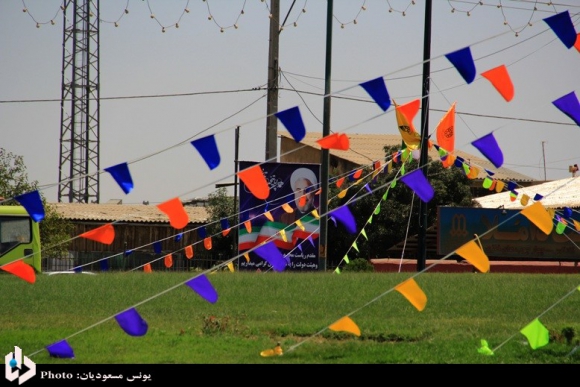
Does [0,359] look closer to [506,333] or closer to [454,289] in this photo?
[506,333]

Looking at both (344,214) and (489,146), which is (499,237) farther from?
(489,146)

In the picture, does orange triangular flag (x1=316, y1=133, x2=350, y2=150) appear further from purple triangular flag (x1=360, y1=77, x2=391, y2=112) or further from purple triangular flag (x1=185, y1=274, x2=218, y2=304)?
purple triangular flag (x1=185, y1=274, x2=218, y2=304)

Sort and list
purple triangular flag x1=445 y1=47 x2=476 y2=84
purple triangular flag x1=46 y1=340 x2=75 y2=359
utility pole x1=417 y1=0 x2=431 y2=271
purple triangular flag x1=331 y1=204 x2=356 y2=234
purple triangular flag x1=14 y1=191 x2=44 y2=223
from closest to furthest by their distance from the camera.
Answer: purple triangular flag x1=14 y1=191 x2=44 y2=223 < purple triangular flag x1=445 y1=47 x2=476 y2=84 < purple triangular flag x1=46 y1=340 x2=75 y2=359 < purple triangular flag x1=331 y1=204 x2=356 y2=234 < utility pole x1=417 y1=0 x2=431 y2=271

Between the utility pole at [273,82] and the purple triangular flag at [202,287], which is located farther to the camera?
the utility pole at [273,82]

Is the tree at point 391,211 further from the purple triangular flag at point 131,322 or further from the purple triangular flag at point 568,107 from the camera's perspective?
the purple triangular flag at point 131,322

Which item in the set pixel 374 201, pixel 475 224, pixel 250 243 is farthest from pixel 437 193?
pixel 250 243

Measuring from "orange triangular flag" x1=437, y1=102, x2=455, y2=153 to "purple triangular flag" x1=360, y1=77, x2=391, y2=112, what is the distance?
327 inches

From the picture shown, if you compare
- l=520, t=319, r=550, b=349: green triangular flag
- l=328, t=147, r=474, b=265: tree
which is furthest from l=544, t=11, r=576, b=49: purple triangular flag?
l=328, t=147, r=474, b=265: tree

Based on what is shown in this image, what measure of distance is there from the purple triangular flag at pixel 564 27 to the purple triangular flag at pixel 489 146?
135cm

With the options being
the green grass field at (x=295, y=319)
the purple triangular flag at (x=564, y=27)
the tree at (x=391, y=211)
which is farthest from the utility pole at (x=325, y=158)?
the purple triangular flag at (x=564, y=27)

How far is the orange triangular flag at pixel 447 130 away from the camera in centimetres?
1795

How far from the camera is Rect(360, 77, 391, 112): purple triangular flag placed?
963 centimetres

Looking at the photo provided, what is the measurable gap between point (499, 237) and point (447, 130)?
1210 centimetres
